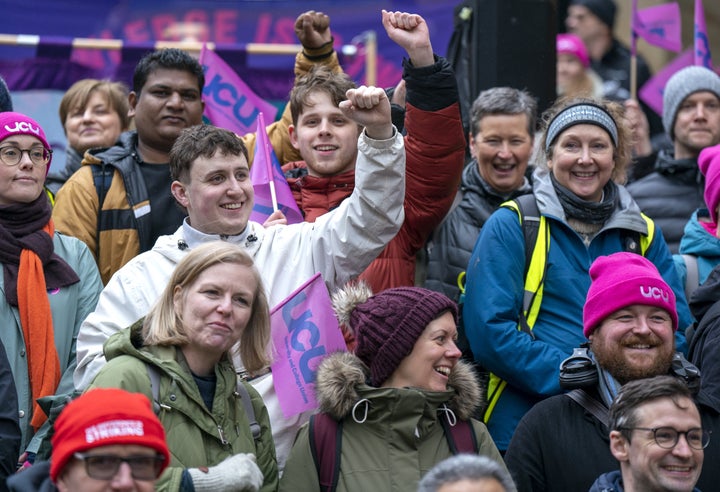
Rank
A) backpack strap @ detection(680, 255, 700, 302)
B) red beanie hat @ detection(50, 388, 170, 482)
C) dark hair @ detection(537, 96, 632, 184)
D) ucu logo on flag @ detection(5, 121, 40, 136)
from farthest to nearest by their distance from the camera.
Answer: backpack strap @ detection(680, 255, 700, 302) < dark hair @ detection(537, 96, 632, 184) < ucu logo on flag @ detection(5, 121, 40, 136) < red beanie hat @ detection(50, 388, 170, 482)

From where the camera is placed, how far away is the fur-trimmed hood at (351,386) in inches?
205

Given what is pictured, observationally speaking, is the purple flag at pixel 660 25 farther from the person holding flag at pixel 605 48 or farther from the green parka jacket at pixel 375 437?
the green parka jacket at pixel 375 437

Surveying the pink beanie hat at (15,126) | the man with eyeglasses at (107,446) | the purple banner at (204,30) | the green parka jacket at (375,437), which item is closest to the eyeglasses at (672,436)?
the green parka jacket at (375,437)

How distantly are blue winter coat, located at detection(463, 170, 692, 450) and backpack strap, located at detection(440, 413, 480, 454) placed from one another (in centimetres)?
66

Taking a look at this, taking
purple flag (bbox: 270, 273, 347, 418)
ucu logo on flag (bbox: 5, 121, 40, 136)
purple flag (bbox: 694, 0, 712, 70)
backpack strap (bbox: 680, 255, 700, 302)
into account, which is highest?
purple flag (bbox: 694, 0, 712, 70)

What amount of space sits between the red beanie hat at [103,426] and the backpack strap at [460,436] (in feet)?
4.44

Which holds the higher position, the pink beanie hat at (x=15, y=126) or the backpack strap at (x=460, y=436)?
the pink beanie hat at (x=15, y=126)

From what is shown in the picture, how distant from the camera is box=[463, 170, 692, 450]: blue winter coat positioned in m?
5.93

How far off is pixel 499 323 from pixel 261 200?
137cm

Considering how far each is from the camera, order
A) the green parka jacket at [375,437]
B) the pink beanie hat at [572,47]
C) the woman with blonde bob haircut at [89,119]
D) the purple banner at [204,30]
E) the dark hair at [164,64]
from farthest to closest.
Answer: the pink beanie hat at [572,47]
the purple banner at [204,30]
the woman with blonde bob haircut at [89,119]
the dark hair at [164,64]
the green parka jacket at [375,437]

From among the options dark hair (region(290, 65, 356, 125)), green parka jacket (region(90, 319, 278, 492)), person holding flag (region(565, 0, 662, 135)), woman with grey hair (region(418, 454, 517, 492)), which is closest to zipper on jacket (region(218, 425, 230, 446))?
green parka jacket (region(90, 319, 278, 492))

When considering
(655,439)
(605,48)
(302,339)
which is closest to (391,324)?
(302,339)

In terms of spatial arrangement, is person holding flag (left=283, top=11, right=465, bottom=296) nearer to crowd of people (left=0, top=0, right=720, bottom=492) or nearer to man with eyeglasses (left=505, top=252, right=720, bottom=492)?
crowd of people (left=0, top=0, right=720, bottom=492)

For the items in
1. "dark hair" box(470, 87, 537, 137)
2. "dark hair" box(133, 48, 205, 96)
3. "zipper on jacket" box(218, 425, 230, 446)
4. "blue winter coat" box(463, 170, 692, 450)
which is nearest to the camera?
"zipper on jacket" box(218, 425, 230, 446)
